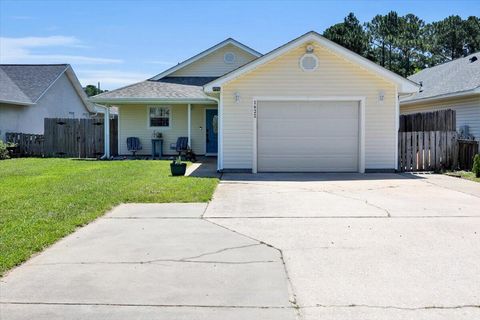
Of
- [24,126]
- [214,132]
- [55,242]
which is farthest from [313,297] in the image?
[24,126]

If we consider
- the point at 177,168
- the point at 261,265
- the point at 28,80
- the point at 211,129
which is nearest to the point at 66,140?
the point at 211,129

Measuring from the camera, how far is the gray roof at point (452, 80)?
759 inches

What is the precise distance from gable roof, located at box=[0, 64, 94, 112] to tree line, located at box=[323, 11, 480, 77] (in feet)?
101

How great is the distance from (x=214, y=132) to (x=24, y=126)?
1038 centimetres

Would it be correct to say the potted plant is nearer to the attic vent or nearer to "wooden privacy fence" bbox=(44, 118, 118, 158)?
"wooden privacy fence" bbox=(44, 118, 118, 158)

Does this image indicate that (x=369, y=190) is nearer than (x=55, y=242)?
No

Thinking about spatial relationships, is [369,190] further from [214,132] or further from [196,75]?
[196,75]

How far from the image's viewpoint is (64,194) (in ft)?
34.0

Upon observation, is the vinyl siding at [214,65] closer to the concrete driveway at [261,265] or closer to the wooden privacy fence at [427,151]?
the wooden privacy fence at [427,151]

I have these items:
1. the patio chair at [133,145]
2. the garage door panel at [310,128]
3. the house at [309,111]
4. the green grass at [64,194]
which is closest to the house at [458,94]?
the house at [309,111]

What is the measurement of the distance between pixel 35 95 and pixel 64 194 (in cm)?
1757

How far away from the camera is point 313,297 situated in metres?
4.57

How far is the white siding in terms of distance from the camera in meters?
24.3

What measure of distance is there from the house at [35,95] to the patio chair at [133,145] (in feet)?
19.7
